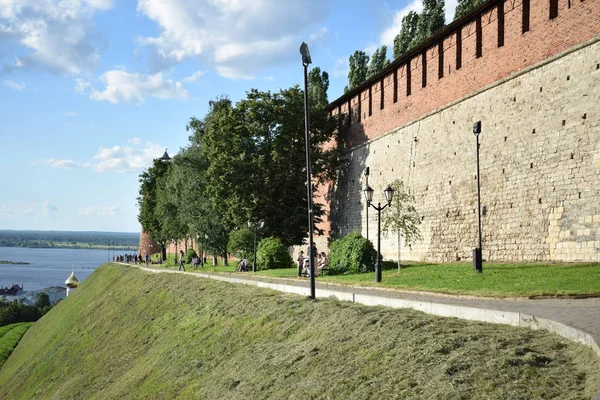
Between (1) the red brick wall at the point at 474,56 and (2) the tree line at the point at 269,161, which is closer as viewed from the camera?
(1) the red brick wall at the point at 474,56

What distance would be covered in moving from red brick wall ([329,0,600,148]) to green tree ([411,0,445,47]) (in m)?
6.84

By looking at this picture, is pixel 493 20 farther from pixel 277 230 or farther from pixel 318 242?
pixel 318 242

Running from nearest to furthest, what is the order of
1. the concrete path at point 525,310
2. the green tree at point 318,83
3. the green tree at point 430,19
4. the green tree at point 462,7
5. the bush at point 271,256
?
the concrete path at point 525,310 → the bush at point 271,256 → the green tree at point 462,7 → the green tree at point 430,19 → the green tree at point 318,83

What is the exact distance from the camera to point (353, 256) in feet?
81.3

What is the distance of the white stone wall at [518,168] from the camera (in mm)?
17578

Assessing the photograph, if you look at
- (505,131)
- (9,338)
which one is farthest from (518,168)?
(9,338)

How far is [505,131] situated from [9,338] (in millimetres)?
45394

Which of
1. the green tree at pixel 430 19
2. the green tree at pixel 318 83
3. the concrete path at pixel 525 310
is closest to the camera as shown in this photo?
the concrete path at pixel 525 310

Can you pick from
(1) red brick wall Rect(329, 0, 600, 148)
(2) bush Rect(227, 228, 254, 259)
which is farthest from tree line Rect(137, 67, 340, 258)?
(1) red brick wall Rect(329, 0, 600, 148)

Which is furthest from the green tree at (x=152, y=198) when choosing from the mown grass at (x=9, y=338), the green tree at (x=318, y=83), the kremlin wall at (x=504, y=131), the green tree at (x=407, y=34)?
the kremlin wall at (x=504, y=131)

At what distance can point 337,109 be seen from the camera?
3831 centimetres

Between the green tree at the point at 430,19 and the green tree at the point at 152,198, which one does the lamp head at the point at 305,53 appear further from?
the green tree at the point at 152,198

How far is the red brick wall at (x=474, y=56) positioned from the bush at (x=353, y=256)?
643cm

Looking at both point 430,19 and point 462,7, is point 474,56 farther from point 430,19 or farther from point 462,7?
point 430,19
